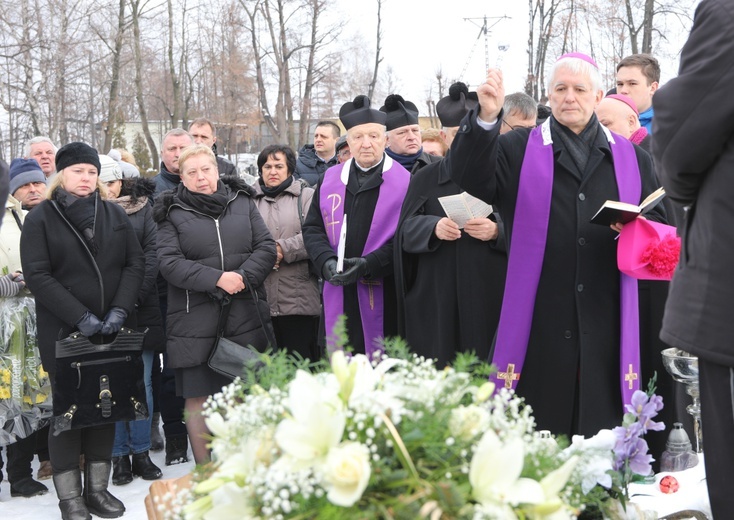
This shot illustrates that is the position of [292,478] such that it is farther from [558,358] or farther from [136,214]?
[136,214]

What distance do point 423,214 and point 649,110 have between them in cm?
229

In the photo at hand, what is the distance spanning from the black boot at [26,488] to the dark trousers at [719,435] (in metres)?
4.59

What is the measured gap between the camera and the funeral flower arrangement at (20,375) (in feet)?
18.2

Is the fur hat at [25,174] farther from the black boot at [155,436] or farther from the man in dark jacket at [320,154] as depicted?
the man in dark jacket at [320,154]

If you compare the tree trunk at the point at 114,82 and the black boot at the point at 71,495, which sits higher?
the tree trunk at the point at 114,82

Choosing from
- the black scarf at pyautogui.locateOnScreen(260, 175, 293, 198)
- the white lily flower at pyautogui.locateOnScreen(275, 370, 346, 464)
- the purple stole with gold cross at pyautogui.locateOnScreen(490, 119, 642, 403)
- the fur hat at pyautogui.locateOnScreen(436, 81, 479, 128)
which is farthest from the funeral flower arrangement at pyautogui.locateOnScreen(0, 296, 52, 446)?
Result: the white lily flower at pyautogui.locateOnScreen(275, 370, 346, 464)

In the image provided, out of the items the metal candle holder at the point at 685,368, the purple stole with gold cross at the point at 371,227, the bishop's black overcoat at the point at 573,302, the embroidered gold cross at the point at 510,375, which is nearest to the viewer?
the metal candle holder at the point at 685,368

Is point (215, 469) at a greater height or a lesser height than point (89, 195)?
lesser

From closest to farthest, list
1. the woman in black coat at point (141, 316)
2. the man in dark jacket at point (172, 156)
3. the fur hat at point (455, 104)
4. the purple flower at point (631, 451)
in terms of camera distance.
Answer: the purple flower at point (631, 451) < the fur hat at point (455, 104) < the woman in black coat at point (141, 316) < the man in dark jacket at point (172, 156)

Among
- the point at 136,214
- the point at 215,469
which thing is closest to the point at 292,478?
Answer: the point at 215,469

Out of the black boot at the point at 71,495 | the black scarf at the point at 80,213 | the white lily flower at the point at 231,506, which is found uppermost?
the black scarf at the point at 80,213

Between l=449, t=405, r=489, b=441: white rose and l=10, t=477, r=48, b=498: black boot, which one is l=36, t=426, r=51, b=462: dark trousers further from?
l=449, t=405, r=489, b=441: white rose

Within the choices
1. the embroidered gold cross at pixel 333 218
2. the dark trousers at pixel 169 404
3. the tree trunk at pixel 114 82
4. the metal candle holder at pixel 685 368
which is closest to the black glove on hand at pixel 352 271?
the embroidered gold cross at pixel 333 218

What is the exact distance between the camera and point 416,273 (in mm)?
5195
